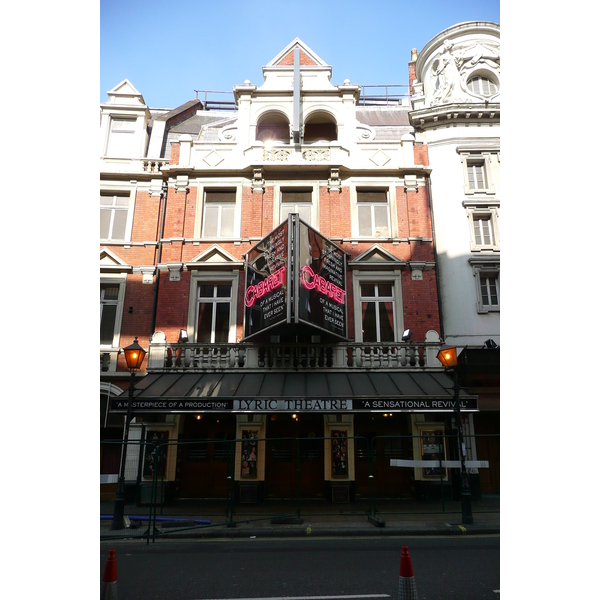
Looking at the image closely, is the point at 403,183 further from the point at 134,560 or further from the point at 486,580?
the point at 134,560

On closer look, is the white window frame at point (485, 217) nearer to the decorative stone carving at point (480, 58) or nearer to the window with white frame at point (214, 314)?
the decorative stone carving at point (480, 58)

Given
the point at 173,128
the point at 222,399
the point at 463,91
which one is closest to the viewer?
the point at 222,399

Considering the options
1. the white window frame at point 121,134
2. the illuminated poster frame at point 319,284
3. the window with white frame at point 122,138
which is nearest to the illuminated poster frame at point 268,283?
the illuminated poster frame at point 319,284

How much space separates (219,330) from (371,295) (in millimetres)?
5623

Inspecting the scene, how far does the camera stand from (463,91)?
17953 mm

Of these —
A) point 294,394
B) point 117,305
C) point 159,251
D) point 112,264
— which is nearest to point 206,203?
point 159,251

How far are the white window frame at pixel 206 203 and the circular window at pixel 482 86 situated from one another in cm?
1103

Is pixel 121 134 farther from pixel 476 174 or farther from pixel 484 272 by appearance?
pixel 484 272

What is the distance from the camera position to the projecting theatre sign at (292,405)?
38.2ft

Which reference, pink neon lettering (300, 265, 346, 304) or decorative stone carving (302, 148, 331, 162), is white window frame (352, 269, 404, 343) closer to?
pink neon lettering (300, 265, 346, 304)

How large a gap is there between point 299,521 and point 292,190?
1149cm

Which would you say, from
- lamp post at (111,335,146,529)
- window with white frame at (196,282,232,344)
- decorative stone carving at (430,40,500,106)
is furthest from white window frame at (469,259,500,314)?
lamp post at (111,335,146,529)

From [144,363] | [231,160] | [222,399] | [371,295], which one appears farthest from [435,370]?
[231,160]

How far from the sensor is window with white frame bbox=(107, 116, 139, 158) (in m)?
17.4
